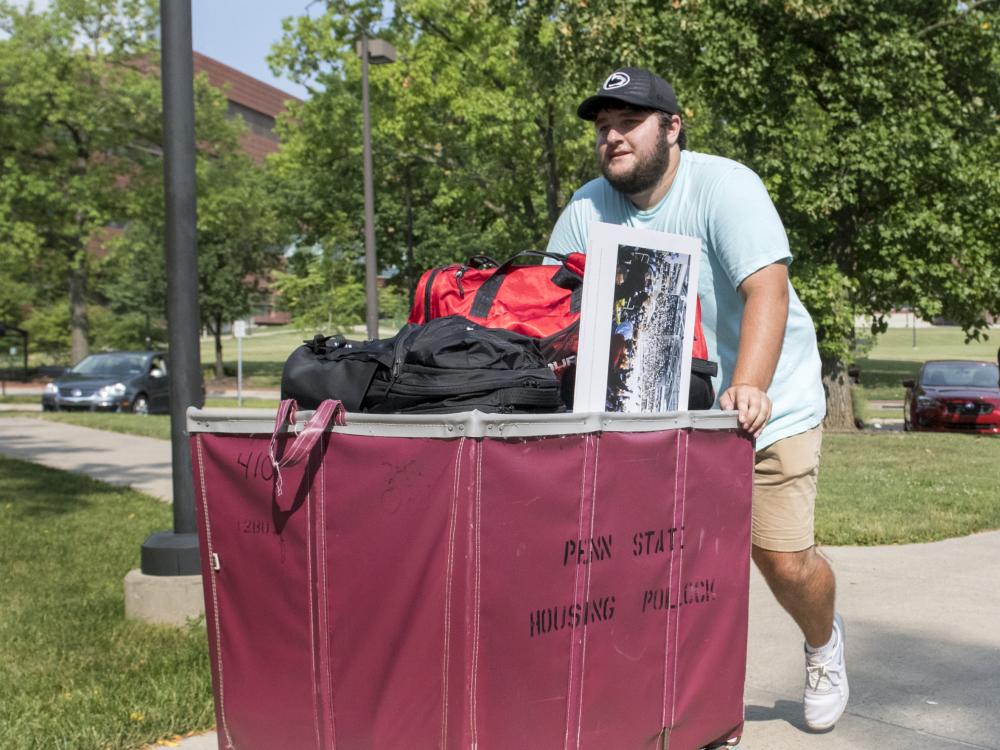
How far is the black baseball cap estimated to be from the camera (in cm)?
312

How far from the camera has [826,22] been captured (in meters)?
15.4

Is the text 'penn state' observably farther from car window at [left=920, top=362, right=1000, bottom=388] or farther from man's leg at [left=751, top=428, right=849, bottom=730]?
car window at [left=920, top=362, right=1000, bottom=388]

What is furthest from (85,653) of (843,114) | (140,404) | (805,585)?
(140,404)

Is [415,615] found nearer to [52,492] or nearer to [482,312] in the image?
[482,312]

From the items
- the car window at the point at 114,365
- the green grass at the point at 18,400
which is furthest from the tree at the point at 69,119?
the car window at the point at 114,365

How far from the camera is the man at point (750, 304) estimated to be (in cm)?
311

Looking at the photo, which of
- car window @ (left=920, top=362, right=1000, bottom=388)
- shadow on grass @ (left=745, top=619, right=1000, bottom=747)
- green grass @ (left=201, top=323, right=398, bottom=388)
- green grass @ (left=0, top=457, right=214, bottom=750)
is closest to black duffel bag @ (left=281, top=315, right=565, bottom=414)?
green grass @ (left=0, top=457, right=214, bottom=750)

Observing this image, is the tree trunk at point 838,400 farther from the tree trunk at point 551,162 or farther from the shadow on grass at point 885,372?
the shadow on grass at point 885,372

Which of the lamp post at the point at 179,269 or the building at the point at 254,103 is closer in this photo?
the lamp post at the point at 179,269

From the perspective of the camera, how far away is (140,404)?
2353 cm

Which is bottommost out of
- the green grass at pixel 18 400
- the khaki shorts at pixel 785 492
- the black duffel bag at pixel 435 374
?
the green grass at pixel 18 400

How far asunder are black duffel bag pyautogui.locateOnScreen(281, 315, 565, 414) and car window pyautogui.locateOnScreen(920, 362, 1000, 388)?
61.2 ft

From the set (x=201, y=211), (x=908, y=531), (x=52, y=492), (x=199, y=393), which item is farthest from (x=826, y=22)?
(x=201, y=211)

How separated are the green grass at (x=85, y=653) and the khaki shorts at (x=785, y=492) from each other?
6.31ft
